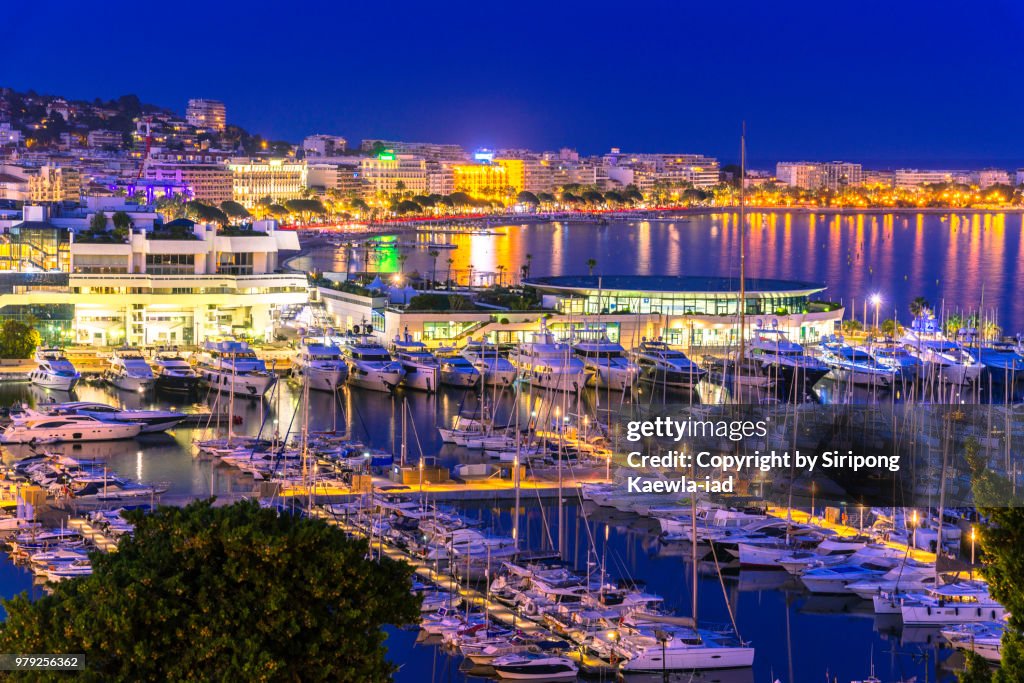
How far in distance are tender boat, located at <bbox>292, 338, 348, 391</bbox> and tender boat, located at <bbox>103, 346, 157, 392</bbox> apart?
1.22 metres

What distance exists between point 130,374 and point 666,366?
14.2ft

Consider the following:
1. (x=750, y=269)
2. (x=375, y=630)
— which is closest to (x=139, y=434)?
(x=375, y=630)

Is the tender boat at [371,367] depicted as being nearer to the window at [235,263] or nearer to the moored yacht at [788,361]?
the window at [235,263]

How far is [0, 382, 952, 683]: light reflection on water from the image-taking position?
6098 mm

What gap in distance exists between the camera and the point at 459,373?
41.7 ft

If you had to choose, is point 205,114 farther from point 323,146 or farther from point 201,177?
point 201,177

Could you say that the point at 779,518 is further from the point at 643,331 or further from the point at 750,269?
the point at 750,269

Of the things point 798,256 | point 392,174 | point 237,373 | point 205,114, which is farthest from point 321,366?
point 205,114

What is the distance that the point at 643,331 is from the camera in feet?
47.3

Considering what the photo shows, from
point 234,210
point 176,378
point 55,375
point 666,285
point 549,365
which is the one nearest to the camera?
point 55,375

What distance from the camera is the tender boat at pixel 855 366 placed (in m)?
12.9

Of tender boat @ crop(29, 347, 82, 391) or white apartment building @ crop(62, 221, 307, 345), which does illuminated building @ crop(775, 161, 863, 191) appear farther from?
tender boat @ crop(29, 347, 82, 391)

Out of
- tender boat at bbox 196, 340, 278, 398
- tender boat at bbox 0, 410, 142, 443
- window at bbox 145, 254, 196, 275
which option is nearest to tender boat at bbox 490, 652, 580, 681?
tender boat at bbox 0, 410, 142, 443

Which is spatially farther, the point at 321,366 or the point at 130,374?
the point at 321,366
